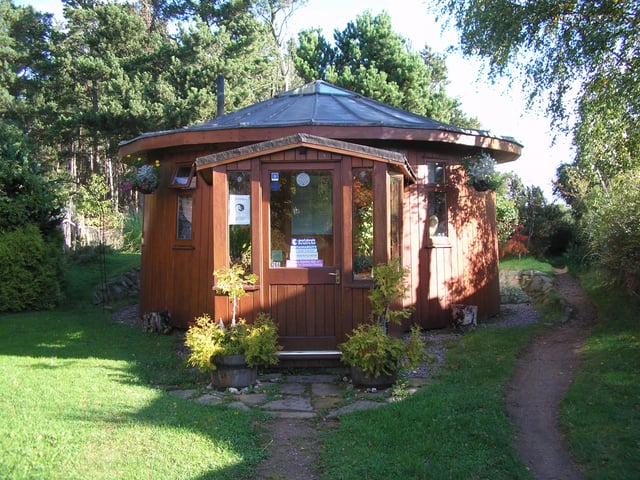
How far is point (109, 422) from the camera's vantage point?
15.1ft

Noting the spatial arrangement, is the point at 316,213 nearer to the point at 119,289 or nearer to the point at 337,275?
the point at 337,275

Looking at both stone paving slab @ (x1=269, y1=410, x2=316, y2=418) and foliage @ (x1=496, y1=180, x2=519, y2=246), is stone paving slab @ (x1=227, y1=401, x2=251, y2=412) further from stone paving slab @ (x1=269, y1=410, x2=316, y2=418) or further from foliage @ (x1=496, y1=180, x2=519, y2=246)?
foliage @ (x1=496, y1=180, x2=519, y2=246)

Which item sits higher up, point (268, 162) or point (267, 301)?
point (268, 162)

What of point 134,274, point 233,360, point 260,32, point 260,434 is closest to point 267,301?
point 233,360

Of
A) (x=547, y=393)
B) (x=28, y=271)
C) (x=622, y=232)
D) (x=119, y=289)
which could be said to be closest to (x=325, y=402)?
(x=547, y=393)

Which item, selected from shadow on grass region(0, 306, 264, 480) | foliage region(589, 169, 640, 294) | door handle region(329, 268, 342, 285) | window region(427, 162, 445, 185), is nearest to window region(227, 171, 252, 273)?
door handle region(329, 268, 342, 285)

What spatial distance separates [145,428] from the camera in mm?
4449

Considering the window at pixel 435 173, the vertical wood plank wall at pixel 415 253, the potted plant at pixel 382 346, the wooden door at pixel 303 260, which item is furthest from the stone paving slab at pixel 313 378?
the window at pixel 435 173

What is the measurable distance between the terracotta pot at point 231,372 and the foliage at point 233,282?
1.53 ft

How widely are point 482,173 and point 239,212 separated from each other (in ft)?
13.6

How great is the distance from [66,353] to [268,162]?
12.4 feet

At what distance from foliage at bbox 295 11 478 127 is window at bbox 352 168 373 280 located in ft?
52.9

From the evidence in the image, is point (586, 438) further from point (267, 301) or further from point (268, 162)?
point (268, 162)

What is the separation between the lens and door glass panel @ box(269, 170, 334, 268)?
640 centimetres
